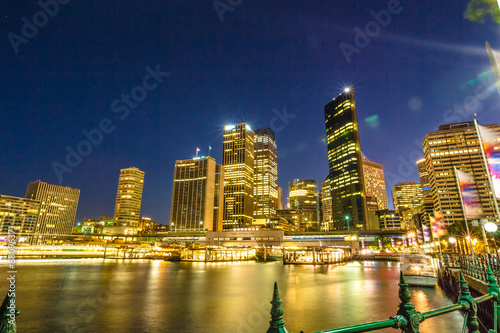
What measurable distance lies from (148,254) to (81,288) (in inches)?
3465

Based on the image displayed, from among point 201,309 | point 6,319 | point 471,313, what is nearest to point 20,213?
point 201,309

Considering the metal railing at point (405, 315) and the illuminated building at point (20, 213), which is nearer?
the metal railing at point (405, 315)

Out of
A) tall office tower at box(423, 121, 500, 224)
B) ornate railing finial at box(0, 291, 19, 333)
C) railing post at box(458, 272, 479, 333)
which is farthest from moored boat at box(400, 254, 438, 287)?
tall office tower at box(423, 121, 500, 224)

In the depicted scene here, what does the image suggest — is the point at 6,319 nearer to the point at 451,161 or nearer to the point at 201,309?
the point at 201,309

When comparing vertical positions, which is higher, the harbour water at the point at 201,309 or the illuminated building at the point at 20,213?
the illuminated building at the point at 20,213

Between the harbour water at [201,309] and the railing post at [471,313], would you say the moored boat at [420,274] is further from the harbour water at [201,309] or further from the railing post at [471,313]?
the railing post at [471,313]

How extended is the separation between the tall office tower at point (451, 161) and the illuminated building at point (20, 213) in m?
285

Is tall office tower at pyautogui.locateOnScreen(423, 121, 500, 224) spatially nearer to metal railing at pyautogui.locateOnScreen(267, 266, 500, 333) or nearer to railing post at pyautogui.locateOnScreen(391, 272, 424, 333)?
metal railing at pyautogui.locateOnScreen(267, 266, 500, 333)

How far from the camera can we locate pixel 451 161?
18612 cm

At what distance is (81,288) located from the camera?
2948 centimetres

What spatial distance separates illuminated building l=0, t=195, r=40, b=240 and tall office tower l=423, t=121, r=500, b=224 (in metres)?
285

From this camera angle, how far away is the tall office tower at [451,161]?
6964 inches

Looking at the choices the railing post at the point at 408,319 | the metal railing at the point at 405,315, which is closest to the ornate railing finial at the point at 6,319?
the metal railing at the point at 405,315

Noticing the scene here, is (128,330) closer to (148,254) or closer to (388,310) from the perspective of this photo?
(388,310)
